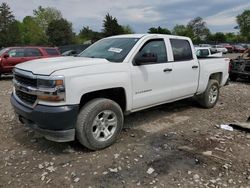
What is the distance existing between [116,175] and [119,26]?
49788mm

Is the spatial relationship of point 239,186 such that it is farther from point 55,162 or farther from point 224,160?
point 55,162

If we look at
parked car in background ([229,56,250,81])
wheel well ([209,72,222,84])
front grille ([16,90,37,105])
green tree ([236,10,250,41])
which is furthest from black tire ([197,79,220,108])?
green tree ([236,10,250,41])

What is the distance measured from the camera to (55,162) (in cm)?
413

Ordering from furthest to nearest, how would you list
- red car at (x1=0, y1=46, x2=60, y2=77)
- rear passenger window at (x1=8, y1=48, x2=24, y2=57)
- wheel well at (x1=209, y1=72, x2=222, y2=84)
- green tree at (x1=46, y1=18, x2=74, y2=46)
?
green tree at (x1=46, y1=18, x2=74, y2=46)
rear passenger window at (x1=8, y1=48, x2=24, y2=57)
red car at (x1=0, y1=46, x2=60, y2=77)
wheel well at (x1=209, y1=72, x2=222, y2=84)

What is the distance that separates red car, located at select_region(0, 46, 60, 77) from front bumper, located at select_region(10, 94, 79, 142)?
10434 millimetres

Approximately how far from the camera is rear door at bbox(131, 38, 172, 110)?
494 cm

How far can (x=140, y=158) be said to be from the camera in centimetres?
425

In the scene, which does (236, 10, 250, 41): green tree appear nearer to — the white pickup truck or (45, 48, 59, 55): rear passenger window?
(45, 48, 59, 55): rear passenger window

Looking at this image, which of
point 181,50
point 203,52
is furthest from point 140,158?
point 203,52

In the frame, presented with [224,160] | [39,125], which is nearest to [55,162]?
[39,125]

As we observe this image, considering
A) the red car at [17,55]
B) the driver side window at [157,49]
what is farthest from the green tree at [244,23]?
the driver side window at [157,49]

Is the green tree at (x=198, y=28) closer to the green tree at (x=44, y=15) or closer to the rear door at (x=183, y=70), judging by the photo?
the green tree at (x=44, y=15)

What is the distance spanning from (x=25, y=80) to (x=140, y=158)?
A: 2099 mm

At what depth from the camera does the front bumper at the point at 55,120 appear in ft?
12.8
